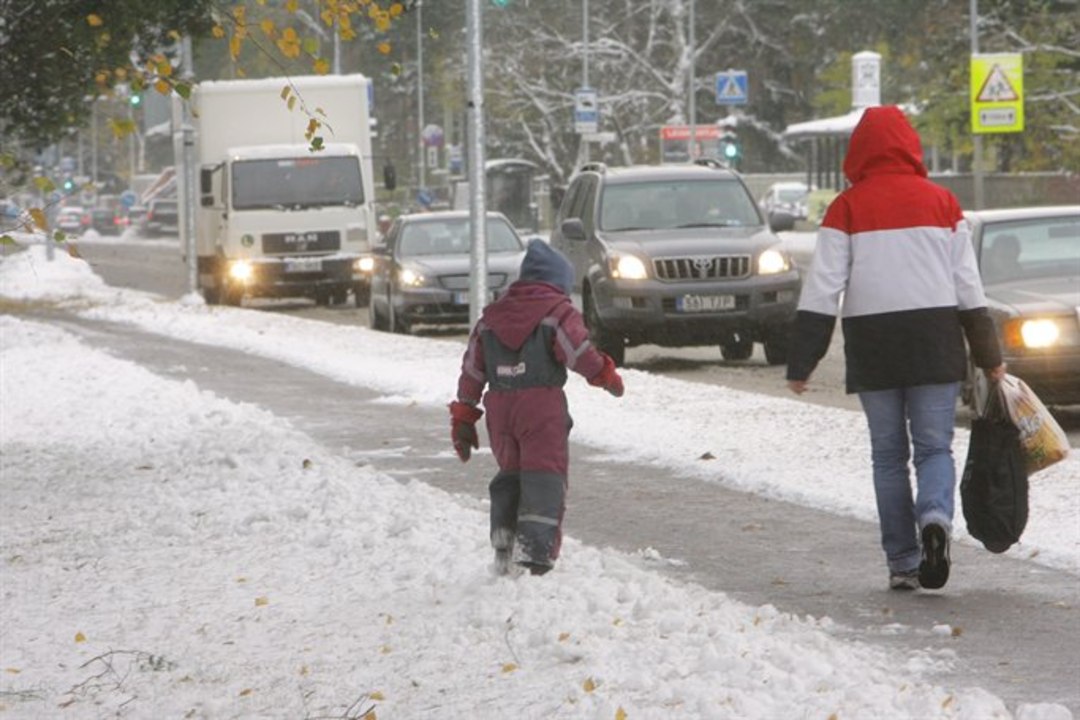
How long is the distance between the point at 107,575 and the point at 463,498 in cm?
260

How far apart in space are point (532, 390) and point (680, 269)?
12.8 m

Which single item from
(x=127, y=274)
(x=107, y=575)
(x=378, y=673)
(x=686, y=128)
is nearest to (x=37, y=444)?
(x=107, y=575)

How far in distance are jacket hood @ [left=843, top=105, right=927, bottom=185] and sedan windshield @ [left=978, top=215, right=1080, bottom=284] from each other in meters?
7.21

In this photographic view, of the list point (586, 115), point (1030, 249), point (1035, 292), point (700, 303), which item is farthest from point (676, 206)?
point (586, 115)

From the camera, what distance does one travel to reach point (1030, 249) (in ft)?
53.5

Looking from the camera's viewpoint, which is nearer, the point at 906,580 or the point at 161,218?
the point at 906,580

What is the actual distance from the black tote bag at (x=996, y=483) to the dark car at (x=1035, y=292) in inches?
173

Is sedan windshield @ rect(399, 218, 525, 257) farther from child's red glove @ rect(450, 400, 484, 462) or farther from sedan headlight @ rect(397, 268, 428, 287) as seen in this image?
child's red glove @ rect(450, 400, 484, 462)

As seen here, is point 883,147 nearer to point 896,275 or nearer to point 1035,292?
point 896,275

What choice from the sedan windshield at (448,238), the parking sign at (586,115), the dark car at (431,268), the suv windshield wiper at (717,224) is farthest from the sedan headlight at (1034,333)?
the parking sign at (586,115)

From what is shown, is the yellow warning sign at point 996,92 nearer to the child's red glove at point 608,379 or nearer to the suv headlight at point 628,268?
the suv headlight at point 628,268

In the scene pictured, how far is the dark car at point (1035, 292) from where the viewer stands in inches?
581

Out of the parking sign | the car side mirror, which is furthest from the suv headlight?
the parking sign

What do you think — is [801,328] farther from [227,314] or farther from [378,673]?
[227,314]
